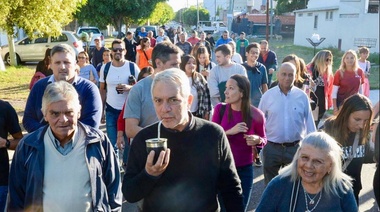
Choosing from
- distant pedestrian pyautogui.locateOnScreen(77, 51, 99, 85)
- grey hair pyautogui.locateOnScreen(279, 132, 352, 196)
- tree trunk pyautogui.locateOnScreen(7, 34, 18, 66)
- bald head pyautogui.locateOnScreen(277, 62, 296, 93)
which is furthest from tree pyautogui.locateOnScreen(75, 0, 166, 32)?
grey hair pyautogui.locateOnScreen(279, 132, 352, 196)

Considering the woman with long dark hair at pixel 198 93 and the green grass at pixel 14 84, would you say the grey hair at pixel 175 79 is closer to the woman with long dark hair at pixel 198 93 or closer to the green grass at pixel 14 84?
the woman with long dark hair at pixel 198 93

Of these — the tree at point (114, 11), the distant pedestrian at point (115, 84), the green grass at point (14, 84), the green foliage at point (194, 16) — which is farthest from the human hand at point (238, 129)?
the green foliage at point (194, 16)

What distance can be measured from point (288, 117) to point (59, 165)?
2672 millimetres

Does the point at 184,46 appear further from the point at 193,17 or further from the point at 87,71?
the point at 193,17

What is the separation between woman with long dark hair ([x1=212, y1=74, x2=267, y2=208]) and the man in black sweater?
1751 millimetres

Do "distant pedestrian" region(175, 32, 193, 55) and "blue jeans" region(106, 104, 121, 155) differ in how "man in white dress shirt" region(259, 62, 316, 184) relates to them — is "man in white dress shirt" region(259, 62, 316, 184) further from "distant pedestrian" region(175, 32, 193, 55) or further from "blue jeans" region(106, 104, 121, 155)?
"distant pedestrian" region(175, 32, 193, 55)

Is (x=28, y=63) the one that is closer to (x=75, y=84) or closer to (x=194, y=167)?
(x=75, y=84)

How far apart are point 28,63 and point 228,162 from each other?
23586mm

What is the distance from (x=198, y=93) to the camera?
5691 millimetres

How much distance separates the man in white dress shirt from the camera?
471 cm

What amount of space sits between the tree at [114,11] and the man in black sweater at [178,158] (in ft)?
115

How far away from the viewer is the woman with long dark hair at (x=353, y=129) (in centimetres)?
387

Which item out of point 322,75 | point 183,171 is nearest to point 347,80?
point 322,75

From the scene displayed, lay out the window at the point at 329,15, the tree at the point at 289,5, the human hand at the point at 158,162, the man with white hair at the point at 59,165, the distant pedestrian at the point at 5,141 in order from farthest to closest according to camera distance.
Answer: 1. the tree at the point at 289,5
2. the window at the point at 329,15
3. the distant pedestrian at the point at 5,141
4. the man with white hair at the point at 59,165
5. the human hand at the point at 158,162
